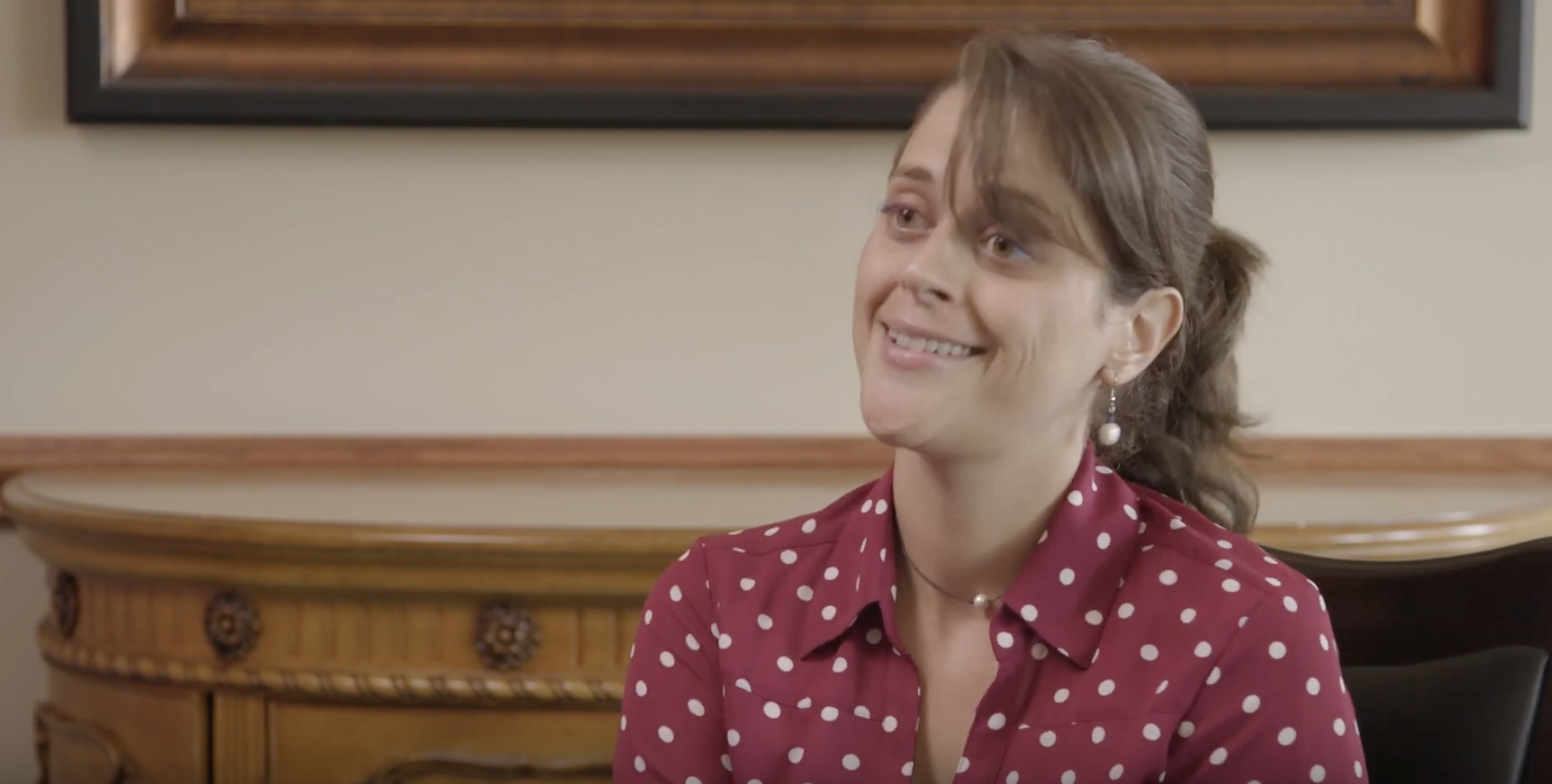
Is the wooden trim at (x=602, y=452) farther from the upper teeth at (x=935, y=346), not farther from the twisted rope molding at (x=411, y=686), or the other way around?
the upper teeth at (x=935, y=346)

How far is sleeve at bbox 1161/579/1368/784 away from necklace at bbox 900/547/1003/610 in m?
0.17

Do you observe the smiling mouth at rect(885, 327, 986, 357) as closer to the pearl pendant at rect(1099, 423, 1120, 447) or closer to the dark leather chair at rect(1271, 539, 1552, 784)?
the pearl pendant at rect(1099, 423, 1120, 447)

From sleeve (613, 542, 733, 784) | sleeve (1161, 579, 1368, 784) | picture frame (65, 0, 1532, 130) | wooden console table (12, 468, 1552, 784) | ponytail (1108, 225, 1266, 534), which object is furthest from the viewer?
picture frame (65, 0, 1532, 130)

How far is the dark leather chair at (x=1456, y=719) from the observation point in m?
1.05

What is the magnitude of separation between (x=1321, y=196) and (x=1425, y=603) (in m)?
1.00

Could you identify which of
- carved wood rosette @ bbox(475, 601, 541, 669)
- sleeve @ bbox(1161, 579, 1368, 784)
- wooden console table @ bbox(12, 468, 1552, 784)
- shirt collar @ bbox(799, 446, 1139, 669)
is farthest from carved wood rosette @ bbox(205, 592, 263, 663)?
sleeve @ bbox(1161, 579, 1368, 784)

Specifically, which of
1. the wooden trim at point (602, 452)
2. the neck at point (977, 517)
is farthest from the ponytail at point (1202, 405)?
the wooden trim at point (602, 452)

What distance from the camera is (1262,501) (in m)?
1.71

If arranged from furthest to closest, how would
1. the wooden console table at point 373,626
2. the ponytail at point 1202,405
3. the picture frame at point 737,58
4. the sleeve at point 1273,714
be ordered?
the picture frame at point 737,58 → the wooden console table at point 373,626 → the ponytail at point 1202,405 → the sleeve at point 1273,714

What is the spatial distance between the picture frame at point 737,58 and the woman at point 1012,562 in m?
0.84

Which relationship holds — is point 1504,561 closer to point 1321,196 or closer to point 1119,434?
point 1119,434

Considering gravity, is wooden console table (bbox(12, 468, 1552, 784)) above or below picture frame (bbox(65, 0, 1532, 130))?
below

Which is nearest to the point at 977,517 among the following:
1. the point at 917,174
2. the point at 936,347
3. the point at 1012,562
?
the point at 1012,562

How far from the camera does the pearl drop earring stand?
1210mm
